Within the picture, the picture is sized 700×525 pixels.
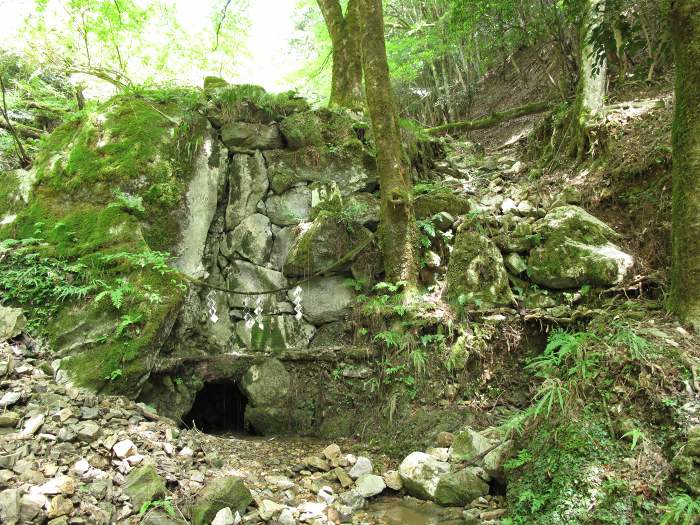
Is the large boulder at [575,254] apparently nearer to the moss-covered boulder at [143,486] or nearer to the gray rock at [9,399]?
the moss-covered boulder at [143,486]

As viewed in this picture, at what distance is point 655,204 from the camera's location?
4730mm

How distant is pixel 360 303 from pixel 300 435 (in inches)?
77.9

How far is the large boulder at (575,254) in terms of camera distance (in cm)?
453

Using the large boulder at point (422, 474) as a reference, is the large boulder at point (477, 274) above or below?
above

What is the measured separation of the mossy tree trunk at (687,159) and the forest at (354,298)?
0.02m

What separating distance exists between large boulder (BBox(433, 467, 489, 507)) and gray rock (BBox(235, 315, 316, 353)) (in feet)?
9.87

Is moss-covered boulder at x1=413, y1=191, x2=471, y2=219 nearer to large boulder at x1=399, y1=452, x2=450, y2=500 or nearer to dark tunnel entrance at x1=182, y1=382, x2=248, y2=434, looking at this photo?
large boulder at x1=399, y1=452, x2=450, y2=500

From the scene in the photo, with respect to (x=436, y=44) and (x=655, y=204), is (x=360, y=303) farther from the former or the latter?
(x=436, y=44)

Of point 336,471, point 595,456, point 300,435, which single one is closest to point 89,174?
point 300,435

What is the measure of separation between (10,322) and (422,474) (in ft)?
14.9

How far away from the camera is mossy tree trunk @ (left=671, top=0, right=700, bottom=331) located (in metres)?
3.28

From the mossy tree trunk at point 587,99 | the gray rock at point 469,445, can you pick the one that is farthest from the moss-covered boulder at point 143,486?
the mossy tree trunk at point 587,99

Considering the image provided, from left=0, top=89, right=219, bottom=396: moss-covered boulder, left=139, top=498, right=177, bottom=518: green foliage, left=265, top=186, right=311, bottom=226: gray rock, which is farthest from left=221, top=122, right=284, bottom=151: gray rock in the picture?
left=139, top=498, right=177, bottom=518: green foliage

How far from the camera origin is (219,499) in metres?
3.11
